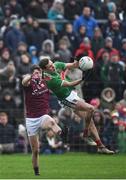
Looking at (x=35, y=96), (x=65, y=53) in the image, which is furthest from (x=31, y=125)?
(x=65, y=53)

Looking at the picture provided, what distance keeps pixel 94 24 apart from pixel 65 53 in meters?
2.19

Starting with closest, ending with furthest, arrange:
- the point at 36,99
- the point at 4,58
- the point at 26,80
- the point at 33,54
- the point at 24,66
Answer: the point at 26,80 < the point at 36,99 < the point at 4,58 < the point at 24,66 < the point at 33,54

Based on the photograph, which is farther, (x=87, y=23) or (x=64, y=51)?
(x=87, y=23)

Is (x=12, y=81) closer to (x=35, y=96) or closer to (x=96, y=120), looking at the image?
(x=96, y=120)

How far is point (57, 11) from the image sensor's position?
31.1 meters

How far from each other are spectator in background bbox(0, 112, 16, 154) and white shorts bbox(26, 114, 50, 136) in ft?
22.2

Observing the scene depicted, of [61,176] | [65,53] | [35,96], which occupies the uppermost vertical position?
[65,53]

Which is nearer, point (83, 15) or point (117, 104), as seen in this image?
point (117, 104)

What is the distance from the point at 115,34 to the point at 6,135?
19.6 feet

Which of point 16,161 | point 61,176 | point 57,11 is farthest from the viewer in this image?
point 57,11

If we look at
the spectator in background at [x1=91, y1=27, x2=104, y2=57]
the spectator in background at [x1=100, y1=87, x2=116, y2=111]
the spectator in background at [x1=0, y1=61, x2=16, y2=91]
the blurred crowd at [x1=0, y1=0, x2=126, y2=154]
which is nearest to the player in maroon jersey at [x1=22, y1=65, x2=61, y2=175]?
the blurred crowd at [x1=0, y1=0, x2=126, y2=154]

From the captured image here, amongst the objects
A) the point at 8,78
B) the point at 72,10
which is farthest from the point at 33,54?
the point at 72,10

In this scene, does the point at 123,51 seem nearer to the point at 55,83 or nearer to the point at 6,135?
the point at 6,135

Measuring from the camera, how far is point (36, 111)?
20234mm
